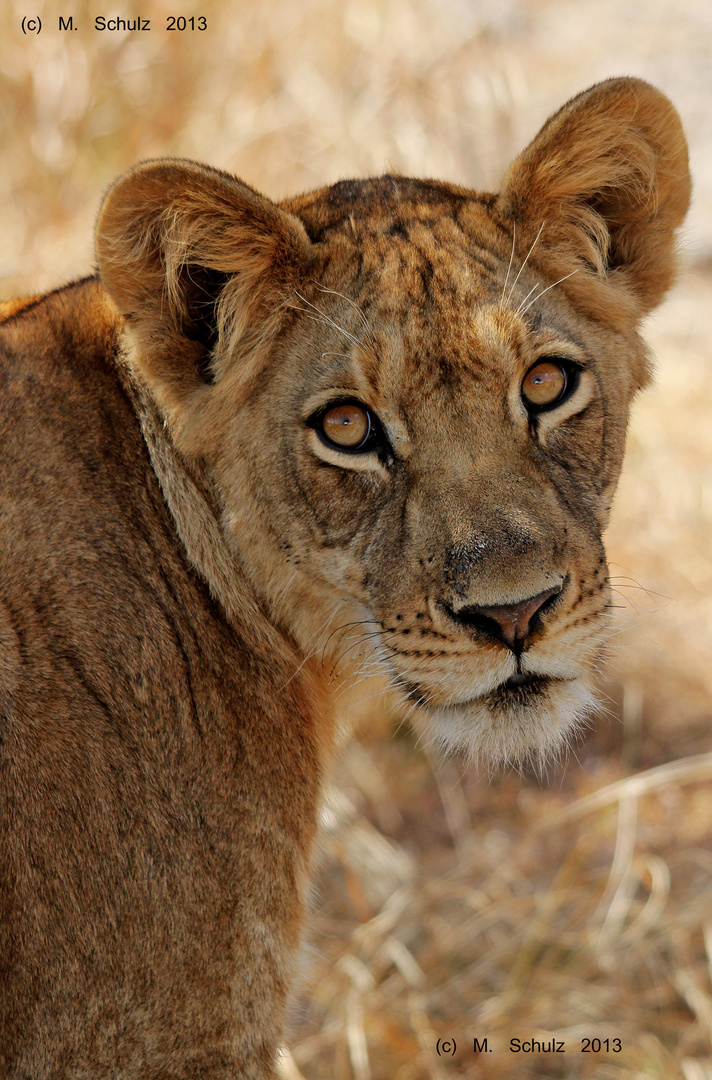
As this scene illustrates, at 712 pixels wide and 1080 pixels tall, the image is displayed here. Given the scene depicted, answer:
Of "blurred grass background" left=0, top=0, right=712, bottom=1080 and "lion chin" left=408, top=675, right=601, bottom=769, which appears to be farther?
"blurred grass background" left=0, top=0, right=712, bottom=1080

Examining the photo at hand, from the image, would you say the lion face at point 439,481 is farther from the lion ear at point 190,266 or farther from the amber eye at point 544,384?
the lion ear at point 190,266

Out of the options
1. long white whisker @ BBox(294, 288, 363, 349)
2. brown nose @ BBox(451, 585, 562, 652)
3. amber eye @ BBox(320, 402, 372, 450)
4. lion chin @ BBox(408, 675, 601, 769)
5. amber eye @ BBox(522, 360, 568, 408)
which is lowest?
lion chin @ BBox(408, 675, 601, 769)

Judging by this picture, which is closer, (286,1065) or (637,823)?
(286,1065)

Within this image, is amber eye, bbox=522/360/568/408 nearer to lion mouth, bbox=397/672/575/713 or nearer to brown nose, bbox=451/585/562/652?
brown nose, bbox=451/585/562/652

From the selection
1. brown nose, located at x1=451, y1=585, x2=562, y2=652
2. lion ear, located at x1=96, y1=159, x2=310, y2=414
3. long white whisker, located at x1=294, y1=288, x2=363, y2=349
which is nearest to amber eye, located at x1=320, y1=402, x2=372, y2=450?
long white whisker, located at x1=294, y1=288, x2=363, y2=349

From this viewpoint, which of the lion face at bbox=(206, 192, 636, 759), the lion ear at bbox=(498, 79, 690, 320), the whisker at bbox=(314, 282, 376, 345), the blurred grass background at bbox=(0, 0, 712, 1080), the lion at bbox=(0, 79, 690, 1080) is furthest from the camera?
the blurred grass background at bbox=(0, 0, 712, 1080)

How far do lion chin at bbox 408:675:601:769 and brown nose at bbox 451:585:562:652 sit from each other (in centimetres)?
16

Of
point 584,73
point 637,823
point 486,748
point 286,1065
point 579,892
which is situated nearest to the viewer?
point 486,748

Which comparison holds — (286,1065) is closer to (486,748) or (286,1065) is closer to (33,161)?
(486,748)

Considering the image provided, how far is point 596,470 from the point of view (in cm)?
317

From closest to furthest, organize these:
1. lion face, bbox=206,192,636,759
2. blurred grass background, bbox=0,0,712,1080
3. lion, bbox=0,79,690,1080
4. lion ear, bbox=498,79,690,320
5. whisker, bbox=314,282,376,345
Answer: lion, bbox=0,79,690,1080
lion face, bbox=206,192,636,759
whisker, bbox=314,282,376,345
lion ear, bbox=498,79,690,320
blurred grass background, bbox=0,0,712,1080

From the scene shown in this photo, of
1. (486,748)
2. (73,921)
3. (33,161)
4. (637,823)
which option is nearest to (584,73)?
(33,161)

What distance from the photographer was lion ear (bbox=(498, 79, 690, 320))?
317 cm

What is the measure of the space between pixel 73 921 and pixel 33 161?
21.7ft
